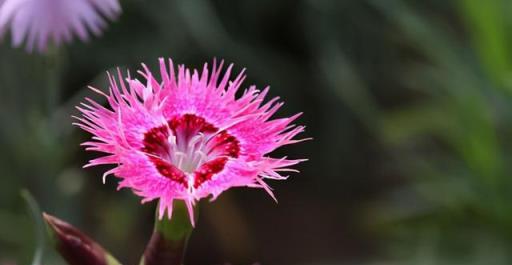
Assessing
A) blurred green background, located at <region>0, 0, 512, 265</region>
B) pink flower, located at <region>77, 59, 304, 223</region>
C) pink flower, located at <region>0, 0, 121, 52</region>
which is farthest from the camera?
blurred green background, located at <region>0, 0, 512, 265</region>

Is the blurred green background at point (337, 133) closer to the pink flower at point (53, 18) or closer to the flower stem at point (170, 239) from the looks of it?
the pink flower at point (53, 18)

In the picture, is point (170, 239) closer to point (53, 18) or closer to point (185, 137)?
point (185, 137)

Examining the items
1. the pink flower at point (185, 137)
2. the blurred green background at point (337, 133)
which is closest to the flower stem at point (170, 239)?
the pink flower at point (185, 137)

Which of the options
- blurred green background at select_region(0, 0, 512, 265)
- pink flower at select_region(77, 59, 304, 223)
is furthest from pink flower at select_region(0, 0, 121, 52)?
blurred green background at select_region(0, 0, 512, 265)

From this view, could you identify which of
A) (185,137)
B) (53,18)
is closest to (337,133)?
(53,18)

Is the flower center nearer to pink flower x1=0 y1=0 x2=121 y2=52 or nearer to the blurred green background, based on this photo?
pink flower x1=0 y1=0 x2=121 y2=52

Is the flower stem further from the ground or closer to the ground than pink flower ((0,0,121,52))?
closer to the ground
